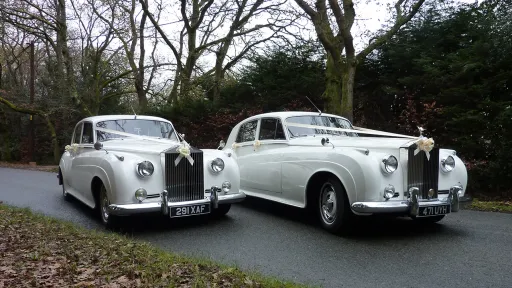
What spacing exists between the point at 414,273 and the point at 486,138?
6.58 meters

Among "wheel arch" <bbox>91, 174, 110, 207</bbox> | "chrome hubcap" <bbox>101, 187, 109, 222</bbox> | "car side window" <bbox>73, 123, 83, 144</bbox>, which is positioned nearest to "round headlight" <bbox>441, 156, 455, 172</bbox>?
"chrome hubcap" <bbox>101, 187, 109, 222</bbox>

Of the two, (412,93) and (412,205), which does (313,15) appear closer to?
(412,93)

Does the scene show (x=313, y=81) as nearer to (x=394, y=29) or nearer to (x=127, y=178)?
(x=394, y=29)

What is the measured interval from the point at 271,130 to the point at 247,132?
85 cm

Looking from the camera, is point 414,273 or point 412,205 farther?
point 412,205

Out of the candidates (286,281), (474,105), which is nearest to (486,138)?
(474,105)

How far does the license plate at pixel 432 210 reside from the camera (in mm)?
5199

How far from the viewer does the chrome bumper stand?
4957 mm

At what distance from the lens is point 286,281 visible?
3766 millimetres

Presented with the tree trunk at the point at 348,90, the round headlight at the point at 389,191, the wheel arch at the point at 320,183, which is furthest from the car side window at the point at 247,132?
the tree trunk at the point at 348,90

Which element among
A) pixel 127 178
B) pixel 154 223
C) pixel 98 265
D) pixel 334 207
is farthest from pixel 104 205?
pixel 334 207

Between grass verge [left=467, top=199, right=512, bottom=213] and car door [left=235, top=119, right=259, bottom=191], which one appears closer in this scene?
grass verge [left=467, top=199, right=512, bottom=213]

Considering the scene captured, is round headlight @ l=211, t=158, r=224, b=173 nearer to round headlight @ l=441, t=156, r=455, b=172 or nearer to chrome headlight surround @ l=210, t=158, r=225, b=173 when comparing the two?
chrome headlight surround @ l=210, t=158, r=225, b=173

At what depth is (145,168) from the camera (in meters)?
5.66
